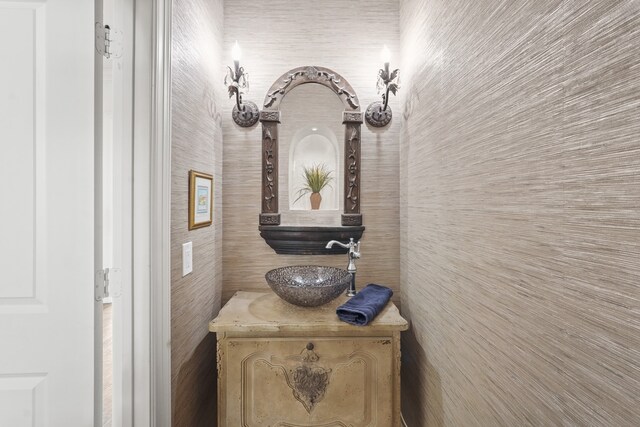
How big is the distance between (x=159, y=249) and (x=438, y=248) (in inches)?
41.5

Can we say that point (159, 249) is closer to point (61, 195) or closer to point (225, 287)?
point (61, 195)

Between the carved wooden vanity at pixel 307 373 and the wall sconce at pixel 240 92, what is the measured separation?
1.08 m

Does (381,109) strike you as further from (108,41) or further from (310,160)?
(108,41)

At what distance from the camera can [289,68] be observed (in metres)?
1.76

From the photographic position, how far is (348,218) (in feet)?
5.68

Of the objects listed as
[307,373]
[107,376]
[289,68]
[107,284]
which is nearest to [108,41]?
[107,284]

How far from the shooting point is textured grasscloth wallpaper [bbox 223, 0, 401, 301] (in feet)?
5.78

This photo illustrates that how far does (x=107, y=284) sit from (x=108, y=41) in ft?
2.51

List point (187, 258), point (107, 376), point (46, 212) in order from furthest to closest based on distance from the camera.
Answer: point (107, 376), point (187, 258), point (46, 212)

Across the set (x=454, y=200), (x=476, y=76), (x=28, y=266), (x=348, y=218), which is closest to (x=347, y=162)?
(x=348, y=218)

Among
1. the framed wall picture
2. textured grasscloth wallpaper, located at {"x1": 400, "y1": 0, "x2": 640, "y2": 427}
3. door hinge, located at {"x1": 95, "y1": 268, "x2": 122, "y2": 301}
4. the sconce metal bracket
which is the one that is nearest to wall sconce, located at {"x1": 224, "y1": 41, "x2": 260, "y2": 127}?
the sconce metal bracket

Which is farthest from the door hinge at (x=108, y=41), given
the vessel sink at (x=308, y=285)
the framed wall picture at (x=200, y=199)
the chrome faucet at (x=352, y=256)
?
the chrome faucet at (x=352, y=256)

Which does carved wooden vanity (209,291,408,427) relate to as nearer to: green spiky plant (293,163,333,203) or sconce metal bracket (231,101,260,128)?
green spiky plant (293,163,333,203)

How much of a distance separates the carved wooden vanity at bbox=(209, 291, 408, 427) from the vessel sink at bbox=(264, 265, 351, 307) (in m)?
0.10
